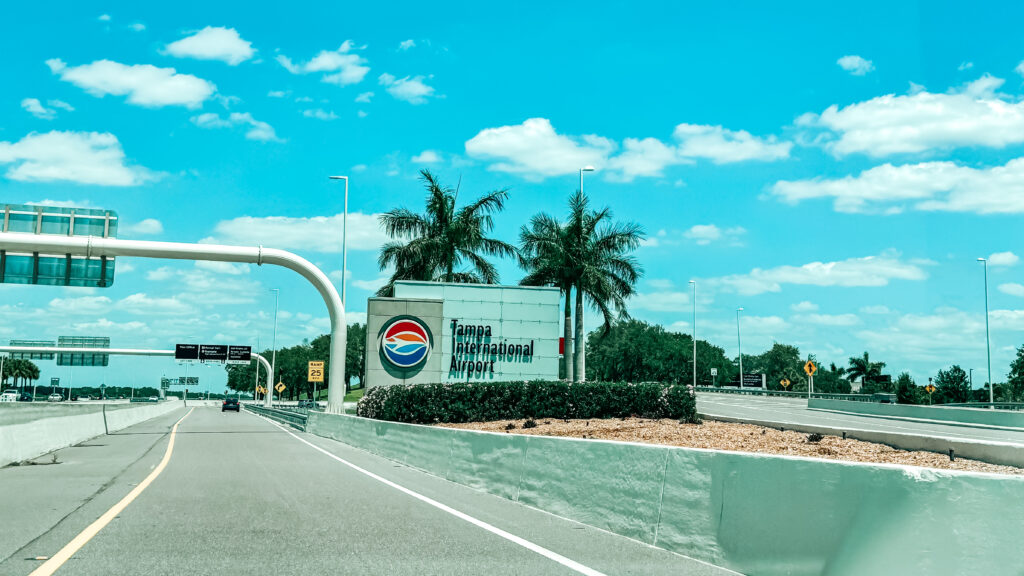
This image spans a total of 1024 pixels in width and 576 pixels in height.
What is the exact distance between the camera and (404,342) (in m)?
37.4

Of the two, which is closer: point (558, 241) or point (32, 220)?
point (32, 220)

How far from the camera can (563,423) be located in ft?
96.2

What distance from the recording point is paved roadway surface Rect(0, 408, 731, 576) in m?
7.57

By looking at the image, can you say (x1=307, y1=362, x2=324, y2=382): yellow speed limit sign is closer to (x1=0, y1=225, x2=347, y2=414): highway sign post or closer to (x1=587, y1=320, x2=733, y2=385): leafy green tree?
(x1=0, y1=225, x2=347, y2=414): highway sign post

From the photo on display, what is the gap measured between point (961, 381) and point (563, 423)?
87.0m

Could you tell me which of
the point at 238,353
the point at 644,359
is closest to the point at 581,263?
the point at 238,353

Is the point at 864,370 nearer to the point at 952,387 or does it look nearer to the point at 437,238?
the point at 952,387

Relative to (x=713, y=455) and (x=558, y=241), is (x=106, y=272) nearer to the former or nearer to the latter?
(x=558, y=241)

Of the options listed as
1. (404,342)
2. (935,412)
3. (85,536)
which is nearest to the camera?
(85,536)

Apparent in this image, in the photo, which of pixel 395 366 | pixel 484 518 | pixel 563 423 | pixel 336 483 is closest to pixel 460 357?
pixel 395 366

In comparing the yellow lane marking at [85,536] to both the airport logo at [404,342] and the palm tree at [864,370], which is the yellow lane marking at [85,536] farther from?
the palm tree at [864,370]

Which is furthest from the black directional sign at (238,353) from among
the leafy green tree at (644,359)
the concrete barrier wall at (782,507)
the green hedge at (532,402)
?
the concrete barrier wall at (782,507)

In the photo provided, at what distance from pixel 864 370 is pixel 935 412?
444ft

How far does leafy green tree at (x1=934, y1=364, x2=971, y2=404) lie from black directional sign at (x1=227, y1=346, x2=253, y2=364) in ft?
202
